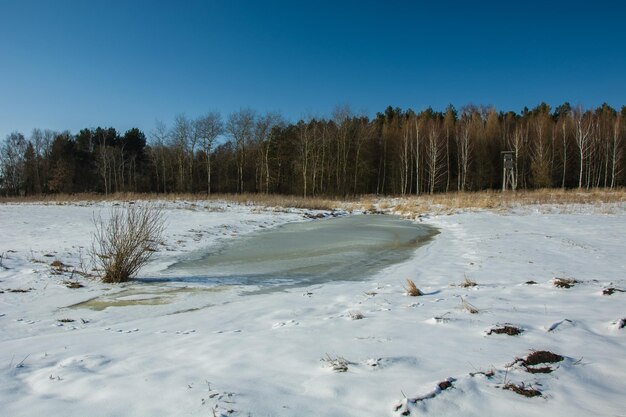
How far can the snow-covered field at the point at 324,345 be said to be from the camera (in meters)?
2.33

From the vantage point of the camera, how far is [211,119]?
48156 millimetres

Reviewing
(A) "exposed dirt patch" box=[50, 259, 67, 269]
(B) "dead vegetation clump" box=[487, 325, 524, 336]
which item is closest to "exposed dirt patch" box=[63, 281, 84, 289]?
(A) "exposed dirt patch" box=[50, 259, 67, 269]

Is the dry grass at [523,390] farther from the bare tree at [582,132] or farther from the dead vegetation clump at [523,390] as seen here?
the bare tree at [582,132]

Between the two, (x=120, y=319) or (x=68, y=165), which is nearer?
(x=120, y=319)

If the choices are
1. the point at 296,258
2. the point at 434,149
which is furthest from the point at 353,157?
the point at 296,258

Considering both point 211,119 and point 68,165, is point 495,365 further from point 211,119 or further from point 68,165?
point 68,165

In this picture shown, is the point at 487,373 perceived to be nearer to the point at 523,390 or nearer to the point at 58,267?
the point at 523,390

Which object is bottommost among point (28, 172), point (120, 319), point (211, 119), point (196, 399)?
point (120, 319)

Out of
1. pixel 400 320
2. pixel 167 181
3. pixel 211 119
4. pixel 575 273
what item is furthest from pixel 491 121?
pixel 400 320

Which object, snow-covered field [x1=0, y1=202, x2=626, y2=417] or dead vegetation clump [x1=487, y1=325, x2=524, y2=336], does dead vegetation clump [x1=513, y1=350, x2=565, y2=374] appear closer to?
snow-covered field [x1=0, y1=202, x2=626, y2=417]

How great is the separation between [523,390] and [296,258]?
295 inches

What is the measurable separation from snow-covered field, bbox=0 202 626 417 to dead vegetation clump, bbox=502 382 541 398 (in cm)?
2

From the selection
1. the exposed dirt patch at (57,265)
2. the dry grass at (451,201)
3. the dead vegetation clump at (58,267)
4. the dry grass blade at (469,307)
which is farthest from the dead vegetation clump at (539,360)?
the dry grass at (451,201)

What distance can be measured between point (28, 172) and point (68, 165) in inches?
373
